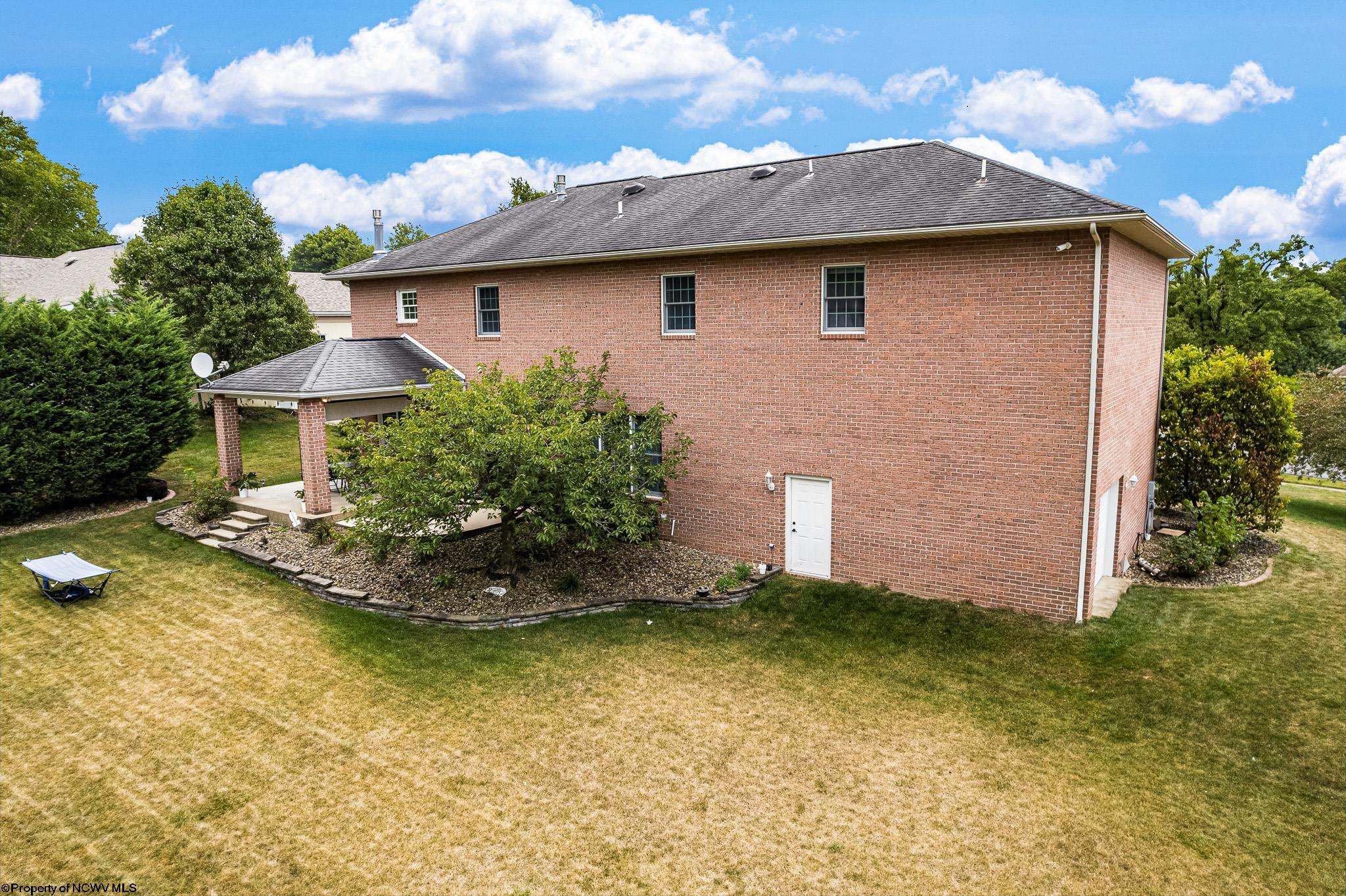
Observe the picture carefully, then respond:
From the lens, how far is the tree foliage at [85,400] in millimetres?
16016

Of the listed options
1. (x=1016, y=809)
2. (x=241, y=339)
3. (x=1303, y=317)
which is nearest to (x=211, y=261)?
(x=241, y=339)

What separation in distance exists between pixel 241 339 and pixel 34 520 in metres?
11.6

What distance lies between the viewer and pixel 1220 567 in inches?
583

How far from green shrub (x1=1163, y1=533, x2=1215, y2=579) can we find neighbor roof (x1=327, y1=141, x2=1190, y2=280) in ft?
18.5

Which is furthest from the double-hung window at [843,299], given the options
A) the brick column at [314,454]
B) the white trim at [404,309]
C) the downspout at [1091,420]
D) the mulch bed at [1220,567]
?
the white trim at [404,309]

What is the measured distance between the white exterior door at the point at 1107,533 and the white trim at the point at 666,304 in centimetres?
808

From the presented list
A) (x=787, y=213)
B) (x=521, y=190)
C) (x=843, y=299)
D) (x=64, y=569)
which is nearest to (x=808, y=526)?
(x=843, y=299)

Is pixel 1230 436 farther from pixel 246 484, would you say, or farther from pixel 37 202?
pixel 37 202

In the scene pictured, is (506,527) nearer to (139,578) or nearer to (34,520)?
(139,578)

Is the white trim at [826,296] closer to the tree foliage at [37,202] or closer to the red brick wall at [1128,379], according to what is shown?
the red brick wall at [1128,379]

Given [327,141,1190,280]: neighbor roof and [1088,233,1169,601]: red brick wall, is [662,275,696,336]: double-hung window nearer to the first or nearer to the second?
[327,141,1190,280]: neighbor roof

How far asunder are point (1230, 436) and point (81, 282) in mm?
43104

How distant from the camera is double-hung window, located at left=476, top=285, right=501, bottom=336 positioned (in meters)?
18.2

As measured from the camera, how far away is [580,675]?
10688 mm
